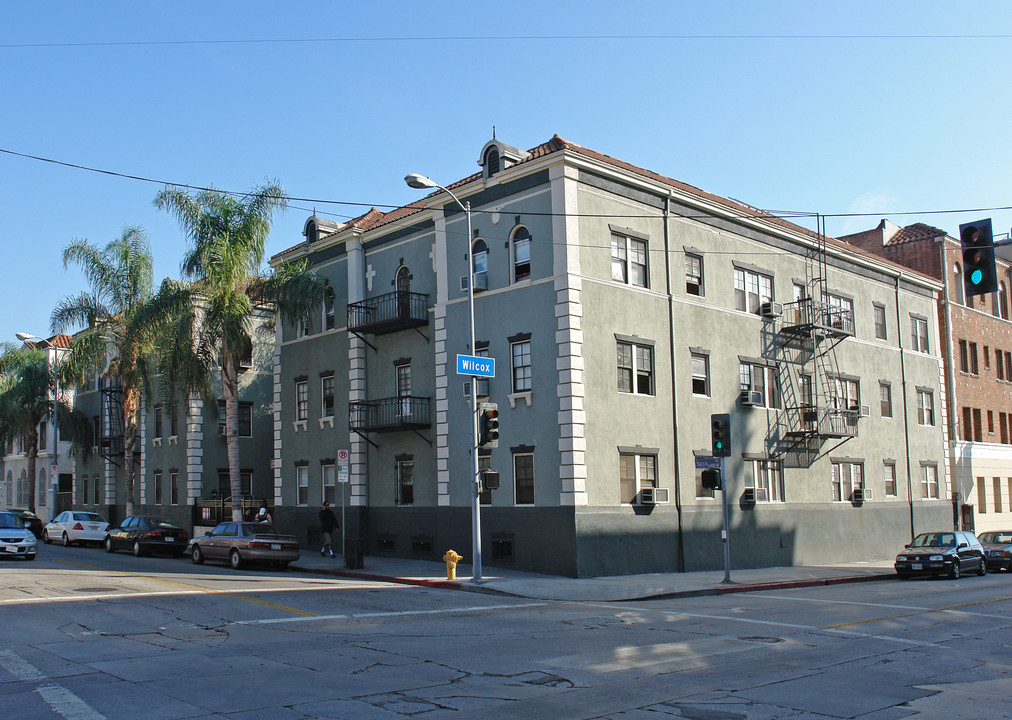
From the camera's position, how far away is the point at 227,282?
30.2 meters

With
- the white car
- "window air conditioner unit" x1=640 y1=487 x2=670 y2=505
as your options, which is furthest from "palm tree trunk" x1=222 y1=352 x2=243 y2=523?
"window air conditioner unit" x1=640 y1=487 x2=670 y2=505

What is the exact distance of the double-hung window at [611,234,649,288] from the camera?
26.3 metres

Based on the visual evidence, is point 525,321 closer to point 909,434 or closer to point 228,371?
point 228,371

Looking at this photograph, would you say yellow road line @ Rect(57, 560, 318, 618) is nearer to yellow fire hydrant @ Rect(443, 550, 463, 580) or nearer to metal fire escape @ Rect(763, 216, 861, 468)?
yellow fire hydrant @ Rect(443, 550, 463, 580)

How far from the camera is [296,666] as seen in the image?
34.8 ft

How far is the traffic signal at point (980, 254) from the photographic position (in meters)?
13.6

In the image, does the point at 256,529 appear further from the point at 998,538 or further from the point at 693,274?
the point at 998,538

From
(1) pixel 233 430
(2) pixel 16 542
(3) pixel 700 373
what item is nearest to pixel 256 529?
(1) pixel 233 430

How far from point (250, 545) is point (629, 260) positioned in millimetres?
13415

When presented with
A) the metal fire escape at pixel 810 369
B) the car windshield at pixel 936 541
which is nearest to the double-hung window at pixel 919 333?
the metal fire escape at pixel 810 369

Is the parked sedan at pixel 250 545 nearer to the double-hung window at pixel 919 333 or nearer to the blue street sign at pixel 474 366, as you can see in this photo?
the blue street sign at pixel 474 366

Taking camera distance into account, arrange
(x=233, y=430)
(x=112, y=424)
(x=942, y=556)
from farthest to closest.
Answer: (x=112, y=424) < (x=233, y=430) < (x=942, y=556)

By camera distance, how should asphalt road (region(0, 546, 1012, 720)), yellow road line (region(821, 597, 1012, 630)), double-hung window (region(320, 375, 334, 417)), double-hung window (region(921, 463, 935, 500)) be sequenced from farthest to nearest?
double-hung window (region(921, 463, 935, 500))
double-hung window (region(320, 375, 334, 417))
yellow road line (region(821, 597, 1012, 630))
asphalt road (region(0, 546, 1012, 720))

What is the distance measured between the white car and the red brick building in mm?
35929
